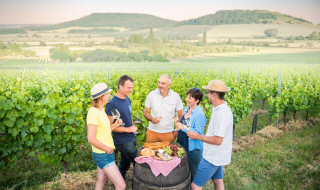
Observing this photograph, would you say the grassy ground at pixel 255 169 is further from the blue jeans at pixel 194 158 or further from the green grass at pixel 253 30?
the green grass at pixel 253 30

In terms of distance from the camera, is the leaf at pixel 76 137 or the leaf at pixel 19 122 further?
the leaf at pixel 76 137

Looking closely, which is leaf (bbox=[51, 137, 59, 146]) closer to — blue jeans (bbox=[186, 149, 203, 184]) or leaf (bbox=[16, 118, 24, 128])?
leaf (bbox=[16, 118, 24, 128])

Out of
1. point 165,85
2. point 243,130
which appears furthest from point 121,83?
point 243,130

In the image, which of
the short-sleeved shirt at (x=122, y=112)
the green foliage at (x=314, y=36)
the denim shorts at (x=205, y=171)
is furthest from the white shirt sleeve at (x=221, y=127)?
the green foliage at (x=314, y=36)

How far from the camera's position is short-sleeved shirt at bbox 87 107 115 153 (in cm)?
211

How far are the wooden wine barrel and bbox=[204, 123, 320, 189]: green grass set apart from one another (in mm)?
1306

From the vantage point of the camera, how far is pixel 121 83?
2533 millimetres

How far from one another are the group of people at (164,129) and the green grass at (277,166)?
1200mm

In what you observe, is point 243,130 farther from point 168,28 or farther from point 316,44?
point 168,28

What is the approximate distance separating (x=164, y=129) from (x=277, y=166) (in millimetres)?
2548

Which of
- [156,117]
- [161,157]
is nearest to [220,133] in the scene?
[161,157]

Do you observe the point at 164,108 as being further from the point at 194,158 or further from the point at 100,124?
the point at 100,124

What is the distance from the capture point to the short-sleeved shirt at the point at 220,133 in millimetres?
2064

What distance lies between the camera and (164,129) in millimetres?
2939
